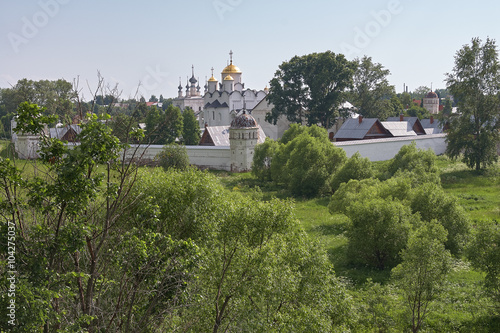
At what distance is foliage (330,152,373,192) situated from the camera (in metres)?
23.4

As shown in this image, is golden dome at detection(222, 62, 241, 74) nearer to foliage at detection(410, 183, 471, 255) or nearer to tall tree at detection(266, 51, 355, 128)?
tall tree at detection(266, 51, 355, 128)

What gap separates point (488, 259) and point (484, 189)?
14.9m

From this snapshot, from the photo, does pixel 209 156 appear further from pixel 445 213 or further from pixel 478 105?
pixel 445 213

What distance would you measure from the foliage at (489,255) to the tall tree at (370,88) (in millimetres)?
37641

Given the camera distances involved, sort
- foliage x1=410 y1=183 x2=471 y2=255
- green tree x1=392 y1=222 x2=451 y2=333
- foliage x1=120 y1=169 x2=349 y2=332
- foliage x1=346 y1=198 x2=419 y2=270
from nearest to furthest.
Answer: foliage x1=120 y1=169 x2=349 y2=332 < green tree x1=392 y1=222 x2=451 y2=333 < foliage x1=346 y1=198 x2=419 y2=270 < foliage x1=410 y1=183 x2=471 y2=255

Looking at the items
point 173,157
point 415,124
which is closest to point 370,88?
point 415,124

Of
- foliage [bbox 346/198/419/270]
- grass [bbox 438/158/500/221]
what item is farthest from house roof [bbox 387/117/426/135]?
foliage [bbox 346/198/419/270]

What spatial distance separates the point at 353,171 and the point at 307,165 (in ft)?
8.74

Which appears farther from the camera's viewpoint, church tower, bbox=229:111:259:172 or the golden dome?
the golden dome

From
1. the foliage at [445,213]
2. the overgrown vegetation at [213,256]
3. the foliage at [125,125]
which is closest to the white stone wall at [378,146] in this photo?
the overgrown vegetation at [213,256]

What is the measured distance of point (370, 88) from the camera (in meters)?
48.3

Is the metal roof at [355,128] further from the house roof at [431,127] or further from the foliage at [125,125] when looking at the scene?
the foliage at [125,125]

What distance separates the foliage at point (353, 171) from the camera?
23.4 m

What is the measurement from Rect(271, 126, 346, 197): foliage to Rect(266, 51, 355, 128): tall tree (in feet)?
45.7
